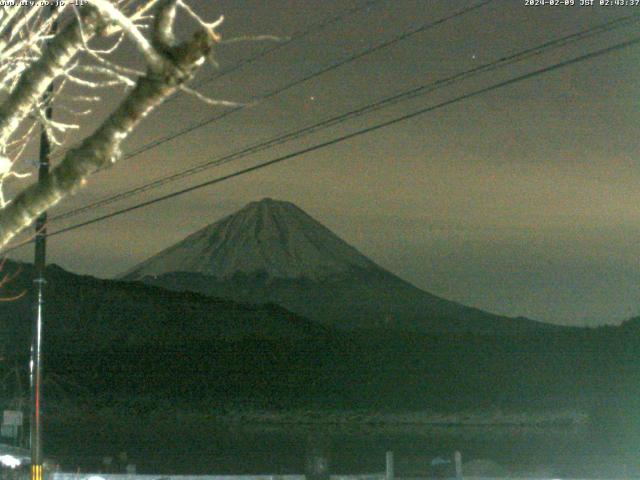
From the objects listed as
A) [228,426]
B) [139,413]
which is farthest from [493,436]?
[139,413]

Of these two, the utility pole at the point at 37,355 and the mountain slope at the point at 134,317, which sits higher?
the mountain slope at the point at 134,317

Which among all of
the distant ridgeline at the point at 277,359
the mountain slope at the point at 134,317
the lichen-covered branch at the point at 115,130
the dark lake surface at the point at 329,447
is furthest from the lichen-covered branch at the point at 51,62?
the mountain slope at the point at 134,317

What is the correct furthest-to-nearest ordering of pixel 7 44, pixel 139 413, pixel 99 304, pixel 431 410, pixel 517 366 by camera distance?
1. pixel 99 304
2. pixel 517 366
3. pixel 431 410
4. pixel 139 413
5. pixel 7 44

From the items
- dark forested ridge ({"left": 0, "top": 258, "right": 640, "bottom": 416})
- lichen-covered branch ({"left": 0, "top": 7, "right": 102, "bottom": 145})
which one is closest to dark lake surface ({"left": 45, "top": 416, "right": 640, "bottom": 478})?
dark forested ridge ({"left": 0, "top": 258, "right": 640, "bottom": 416})

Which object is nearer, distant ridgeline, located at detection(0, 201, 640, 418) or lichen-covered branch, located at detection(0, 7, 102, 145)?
lichen-covered branch, located at detection(0, 7, 102, 145)

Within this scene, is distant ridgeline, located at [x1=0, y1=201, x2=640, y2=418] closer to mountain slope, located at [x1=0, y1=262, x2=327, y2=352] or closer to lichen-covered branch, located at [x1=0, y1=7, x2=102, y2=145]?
mountain slope, located at [x1=0, y1=262, x2=327, y2=352]

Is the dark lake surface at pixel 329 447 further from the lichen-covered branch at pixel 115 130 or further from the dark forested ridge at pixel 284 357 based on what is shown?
the lichen-covered branch at pixel 115 130

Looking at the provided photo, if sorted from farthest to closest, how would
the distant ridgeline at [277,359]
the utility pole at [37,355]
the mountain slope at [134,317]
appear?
the mountain slope at [134,317] → the distant ridgeline at [277,359] → the utility pole at [37,355]

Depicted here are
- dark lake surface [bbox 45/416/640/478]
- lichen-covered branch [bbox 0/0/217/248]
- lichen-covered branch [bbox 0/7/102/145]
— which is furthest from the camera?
dark lake surface [bbox 45/416/640/478]

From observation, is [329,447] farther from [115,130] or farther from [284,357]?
[284,357]

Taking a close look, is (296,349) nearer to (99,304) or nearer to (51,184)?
(99,304)

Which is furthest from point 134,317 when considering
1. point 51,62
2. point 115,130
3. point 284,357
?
point 115,130
